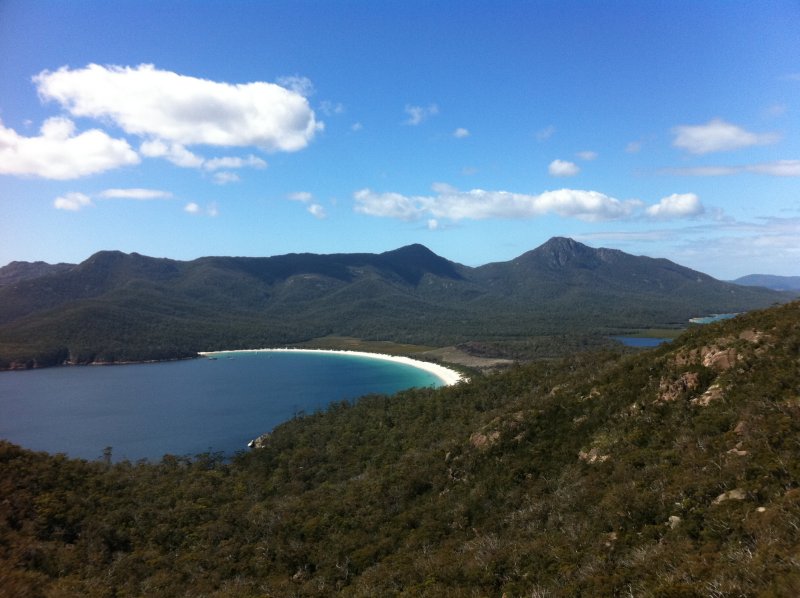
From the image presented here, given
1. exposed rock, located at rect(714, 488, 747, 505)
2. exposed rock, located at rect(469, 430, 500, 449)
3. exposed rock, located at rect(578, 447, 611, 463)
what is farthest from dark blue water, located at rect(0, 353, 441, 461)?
exposed rock, located at rect(714, 488, 747, 505)

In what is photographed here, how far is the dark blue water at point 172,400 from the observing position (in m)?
90.0

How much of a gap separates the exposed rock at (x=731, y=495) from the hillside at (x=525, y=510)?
0.23 ft

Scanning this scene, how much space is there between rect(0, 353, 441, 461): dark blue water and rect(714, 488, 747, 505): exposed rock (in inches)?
3126

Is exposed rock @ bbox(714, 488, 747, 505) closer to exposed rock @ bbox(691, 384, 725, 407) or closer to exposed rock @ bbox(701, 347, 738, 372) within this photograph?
exposed rock @ bbox(691, 384, 725, 407)

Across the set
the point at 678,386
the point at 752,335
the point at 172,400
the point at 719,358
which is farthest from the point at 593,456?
the point at 172,400

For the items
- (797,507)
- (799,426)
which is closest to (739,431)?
(799,426)

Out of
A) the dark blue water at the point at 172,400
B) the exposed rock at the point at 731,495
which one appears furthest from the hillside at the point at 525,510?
the dark blue water at the point at 172,400

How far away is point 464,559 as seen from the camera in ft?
68.5

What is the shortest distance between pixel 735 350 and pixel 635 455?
394 inches

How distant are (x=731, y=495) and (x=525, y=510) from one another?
1129cm

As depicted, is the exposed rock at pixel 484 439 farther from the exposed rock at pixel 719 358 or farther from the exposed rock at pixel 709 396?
the exposed rock at pixel 719 358

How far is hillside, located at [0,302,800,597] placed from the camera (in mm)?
15328

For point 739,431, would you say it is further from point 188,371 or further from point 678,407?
point 188,371

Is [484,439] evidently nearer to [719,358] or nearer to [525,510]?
[525,510]
